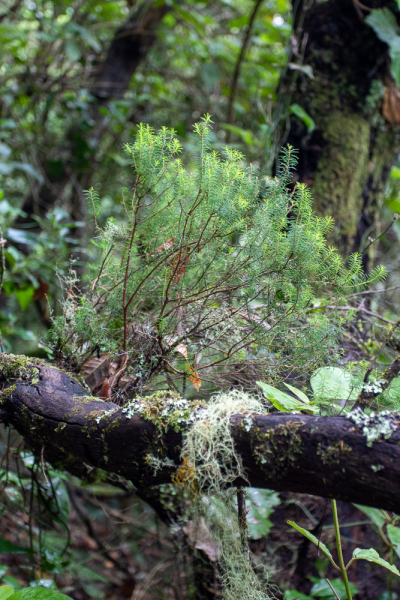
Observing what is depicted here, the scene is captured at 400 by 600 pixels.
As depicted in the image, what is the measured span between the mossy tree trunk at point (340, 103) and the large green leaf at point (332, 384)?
0.93 m

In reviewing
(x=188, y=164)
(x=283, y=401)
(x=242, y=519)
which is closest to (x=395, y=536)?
(x=242, y=519)

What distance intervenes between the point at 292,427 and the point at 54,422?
503mm

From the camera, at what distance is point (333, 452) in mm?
614

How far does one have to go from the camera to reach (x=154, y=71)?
3.89 m

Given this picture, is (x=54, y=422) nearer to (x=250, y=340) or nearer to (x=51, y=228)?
(x=250, y=340)

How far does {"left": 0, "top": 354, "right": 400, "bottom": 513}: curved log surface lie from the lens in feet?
1.96

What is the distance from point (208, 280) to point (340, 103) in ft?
4.36

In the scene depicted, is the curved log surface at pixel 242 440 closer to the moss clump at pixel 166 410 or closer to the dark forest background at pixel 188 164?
the moss clump at pixel 166 410

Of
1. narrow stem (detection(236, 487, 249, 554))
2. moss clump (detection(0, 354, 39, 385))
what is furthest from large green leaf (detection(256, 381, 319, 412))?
moss clump (detection(0, 354, 39, 385))

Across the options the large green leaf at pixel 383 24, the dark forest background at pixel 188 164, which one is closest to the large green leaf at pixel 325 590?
the dark forest background at pixel 188 164

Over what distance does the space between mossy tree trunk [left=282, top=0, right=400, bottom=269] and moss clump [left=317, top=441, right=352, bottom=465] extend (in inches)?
47.4

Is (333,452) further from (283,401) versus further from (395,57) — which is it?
(395,57)

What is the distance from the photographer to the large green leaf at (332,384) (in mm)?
829

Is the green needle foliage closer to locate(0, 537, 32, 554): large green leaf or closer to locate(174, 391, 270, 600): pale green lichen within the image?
locate(174, 391, 270, 600): pale green lichen
